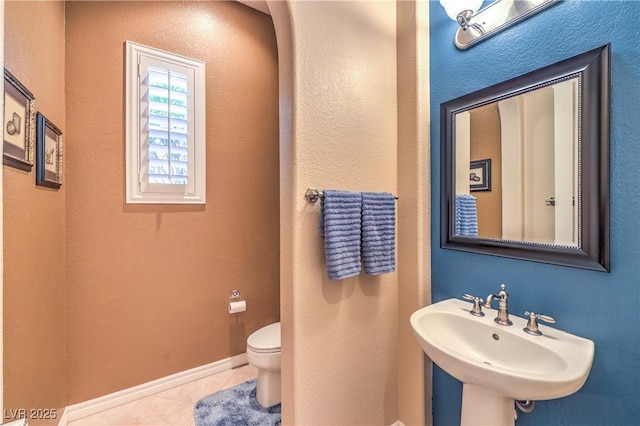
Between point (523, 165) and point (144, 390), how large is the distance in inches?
99.0

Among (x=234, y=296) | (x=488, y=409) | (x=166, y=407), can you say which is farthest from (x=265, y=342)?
(x=488, y=409)

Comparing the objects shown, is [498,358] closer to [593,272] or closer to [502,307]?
[502,307]

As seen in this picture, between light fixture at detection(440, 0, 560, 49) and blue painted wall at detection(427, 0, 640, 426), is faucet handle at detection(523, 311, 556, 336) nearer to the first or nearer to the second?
blue painted wall at detection(427, 0, 640, 426)

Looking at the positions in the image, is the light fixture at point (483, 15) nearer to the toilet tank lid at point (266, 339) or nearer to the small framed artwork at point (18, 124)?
the small framed artwork at point (18, 124)

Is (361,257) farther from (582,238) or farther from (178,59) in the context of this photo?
(178,59)

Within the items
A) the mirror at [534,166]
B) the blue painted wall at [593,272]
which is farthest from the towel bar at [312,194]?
the blue painted wall at [593,272]

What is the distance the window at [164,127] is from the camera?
6.05 ft

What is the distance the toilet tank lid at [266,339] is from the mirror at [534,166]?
115 cm

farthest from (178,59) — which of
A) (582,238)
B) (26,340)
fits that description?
(582,238)

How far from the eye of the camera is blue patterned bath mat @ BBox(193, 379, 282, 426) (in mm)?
1664

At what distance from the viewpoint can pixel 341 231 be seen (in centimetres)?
129

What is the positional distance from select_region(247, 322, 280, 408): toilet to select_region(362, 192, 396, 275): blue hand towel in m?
0.83

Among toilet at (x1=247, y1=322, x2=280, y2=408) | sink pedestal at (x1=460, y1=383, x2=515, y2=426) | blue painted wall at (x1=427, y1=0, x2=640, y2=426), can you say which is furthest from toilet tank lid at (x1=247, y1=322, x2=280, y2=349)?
blue painted wall at (x1=427, y1=0, x2=640, y2=426)

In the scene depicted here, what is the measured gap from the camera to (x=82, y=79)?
1.72 meters
